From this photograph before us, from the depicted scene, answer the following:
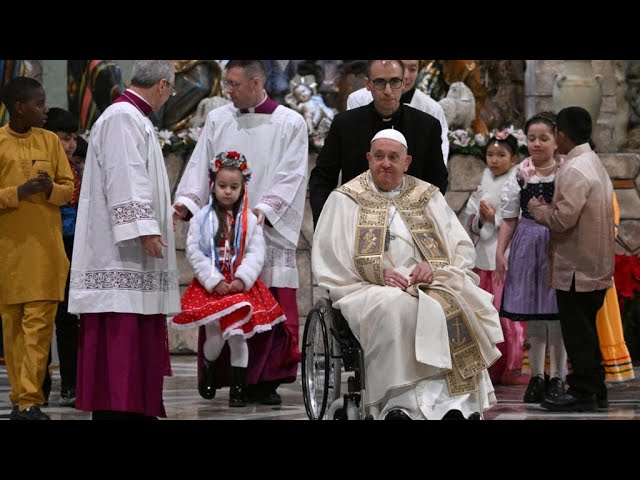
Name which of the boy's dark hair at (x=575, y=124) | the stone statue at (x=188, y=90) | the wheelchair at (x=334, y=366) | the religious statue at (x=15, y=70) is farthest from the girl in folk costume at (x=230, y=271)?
the religious statue at (x=15, y=70)

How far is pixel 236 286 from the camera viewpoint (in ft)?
21.7

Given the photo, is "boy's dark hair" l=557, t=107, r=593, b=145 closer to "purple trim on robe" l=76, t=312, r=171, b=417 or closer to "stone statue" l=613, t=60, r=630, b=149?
"purple trim on robe" l=76, t=312, r=171, b=417

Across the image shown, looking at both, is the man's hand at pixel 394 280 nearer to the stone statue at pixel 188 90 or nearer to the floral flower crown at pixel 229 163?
the floral flower crown at pixel 229 163

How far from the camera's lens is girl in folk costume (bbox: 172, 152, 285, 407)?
6.58m

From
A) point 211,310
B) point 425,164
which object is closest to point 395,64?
point 425,164

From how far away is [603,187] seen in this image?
257 inches

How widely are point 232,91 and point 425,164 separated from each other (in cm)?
147

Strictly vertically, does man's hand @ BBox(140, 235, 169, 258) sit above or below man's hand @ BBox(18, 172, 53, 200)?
below

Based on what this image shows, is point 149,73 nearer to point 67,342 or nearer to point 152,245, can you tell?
point 152,245

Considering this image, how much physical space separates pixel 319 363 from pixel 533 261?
161 cm

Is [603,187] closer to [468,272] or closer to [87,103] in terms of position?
[468,272]

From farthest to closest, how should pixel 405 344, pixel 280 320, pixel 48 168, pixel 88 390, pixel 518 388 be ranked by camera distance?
pixel 518 388
pixel 280 320
pixel 48 168
pixel 88 390
pixel 405 344

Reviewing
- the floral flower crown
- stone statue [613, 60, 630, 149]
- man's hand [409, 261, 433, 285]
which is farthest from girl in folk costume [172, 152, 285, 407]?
stone statue [613, 60, 630, 149]

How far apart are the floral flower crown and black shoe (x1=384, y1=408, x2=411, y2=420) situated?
6.20ft
